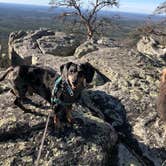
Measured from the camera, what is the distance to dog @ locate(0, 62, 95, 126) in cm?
687

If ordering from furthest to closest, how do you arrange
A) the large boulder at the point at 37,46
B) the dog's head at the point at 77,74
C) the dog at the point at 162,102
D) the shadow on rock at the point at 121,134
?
1. the large boulder at the point at 37,46
2. the dog at the point at 162,102
3. the shadow on rock at the point at 121,134
4. the dog's head at the point at 77,74

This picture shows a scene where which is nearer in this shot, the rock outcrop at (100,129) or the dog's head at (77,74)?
the dog's head at (77,74)

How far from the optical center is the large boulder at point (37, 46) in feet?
48.9

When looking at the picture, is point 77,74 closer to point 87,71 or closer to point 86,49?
point 87,71

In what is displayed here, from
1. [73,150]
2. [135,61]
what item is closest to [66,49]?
[135,61]

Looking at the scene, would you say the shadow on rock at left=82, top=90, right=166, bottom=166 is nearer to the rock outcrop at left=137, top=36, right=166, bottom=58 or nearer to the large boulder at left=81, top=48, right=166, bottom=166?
the large boulder at left=81, top=48, right=166, bottom=166

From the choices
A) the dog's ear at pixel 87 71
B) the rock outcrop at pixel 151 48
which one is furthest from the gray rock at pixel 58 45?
the dog's ear at pixel 87 71

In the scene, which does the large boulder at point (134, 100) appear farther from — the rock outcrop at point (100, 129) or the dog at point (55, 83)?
the dog at point (55, 83)

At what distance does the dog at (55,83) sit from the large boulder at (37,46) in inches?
205

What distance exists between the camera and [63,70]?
710 centimetres

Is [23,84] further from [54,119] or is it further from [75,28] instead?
[75,28]

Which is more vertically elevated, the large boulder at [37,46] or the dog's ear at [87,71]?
the dog's ear at [87,71]

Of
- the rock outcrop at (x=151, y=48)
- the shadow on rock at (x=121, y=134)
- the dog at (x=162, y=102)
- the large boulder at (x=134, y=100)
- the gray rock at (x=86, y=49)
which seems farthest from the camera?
the rock outcrop at (x=151, y=48)

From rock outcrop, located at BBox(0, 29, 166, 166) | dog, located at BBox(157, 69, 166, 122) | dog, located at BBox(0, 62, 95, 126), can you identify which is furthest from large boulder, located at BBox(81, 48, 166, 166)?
dog, located at BBox(0, 62, 95, 126)
